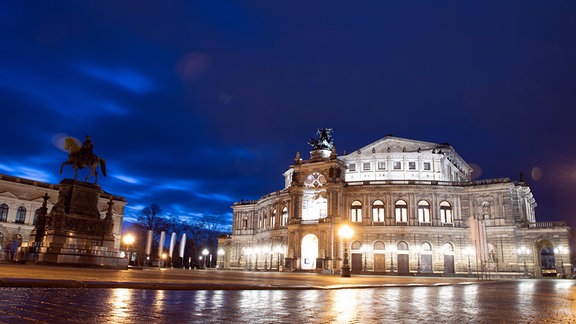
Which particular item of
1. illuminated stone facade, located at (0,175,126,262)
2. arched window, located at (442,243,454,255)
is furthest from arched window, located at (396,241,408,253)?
illuminated stone facade, located at (0,175,126,262)

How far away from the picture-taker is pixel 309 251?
6144cm

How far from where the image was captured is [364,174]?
7106 cm

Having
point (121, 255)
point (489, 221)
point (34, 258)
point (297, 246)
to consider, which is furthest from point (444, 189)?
point (34, 258)

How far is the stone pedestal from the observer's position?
25.4 m

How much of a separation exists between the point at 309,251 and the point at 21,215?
133 ft

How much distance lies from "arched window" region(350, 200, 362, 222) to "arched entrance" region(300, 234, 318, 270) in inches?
228


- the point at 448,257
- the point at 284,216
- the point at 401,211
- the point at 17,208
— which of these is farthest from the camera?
the point at 284,216

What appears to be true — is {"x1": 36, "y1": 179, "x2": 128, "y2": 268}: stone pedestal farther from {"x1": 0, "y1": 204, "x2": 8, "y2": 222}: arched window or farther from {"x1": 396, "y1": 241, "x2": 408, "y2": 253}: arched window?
{"x1": 0, "y1": 204, "x2": 8, "y2": 222}: arched window

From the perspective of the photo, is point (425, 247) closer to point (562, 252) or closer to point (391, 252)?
point (391, 252)

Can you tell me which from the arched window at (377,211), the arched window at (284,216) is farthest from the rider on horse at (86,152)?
the arched window at (284,216)

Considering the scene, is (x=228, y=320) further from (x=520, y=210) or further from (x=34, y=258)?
(x=520, y=210)

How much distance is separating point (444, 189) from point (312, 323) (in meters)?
54.5

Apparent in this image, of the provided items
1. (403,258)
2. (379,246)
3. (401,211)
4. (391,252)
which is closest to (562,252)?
(403,258)

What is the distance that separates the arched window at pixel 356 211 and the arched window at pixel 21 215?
4538 cm
